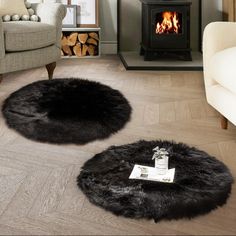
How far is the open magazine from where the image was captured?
6.19 ft

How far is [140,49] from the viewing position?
4914mm

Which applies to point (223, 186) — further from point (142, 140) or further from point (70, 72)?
point (70, 72)

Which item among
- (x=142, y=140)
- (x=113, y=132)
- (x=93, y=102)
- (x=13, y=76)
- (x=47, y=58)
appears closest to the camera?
(x=142, y=140)

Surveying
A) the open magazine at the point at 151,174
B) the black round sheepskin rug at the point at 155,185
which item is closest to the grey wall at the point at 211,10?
the black round sheepskin rug at the point at 155,185

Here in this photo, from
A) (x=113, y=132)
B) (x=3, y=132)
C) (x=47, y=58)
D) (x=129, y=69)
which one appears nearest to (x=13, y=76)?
(x=47, y=58)

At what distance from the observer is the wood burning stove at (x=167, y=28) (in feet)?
14.4

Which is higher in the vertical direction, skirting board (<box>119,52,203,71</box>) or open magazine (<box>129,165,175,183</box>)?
skirting board (<box>119,52,203,71</box>)

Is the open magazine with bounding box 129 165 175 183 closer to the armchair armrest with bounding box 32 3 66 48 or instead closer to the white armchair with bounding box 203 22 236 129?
the white armchair with bounding box 203 22 236 129

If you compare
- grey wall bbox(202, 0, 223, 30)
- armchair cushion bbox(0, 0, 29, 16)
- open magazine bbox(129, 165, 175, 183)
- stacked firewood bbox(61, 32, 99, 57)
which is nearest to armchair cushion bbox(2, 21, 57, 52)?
armchair cushion bbox(0, 0, 29, 16)

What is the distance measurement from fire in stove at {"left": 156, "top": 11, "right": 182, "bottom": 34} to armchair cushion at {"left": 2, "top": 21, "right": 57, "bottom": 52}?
1.32 meters

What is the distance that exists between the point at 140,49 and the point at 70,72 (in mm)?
1136

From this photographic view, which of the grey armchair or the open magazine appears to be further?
the grey armchair

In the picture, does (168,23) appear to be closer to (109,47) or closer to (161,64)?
(161,64)

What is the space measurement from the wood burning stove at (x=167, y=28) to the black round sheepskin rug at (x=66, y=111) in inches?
45.4
